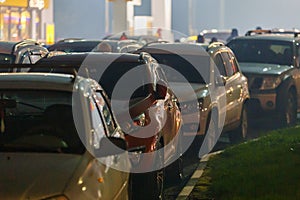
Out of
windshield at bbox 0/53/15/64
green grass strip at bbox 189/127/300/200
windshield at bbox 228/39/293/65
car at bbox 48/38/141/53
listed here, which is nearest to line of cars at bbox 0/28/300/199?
green grass strip at bbox 189/127/300/200

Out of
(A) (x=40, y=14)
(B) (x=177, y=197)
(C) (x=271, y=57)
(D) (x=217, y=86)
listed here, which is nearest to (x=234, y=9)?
(A) (x=40, y=14)

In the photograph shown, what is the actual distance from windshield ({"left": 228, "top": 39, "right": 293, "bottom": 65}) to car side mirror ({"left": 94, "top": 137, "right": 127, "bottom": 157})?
1399 cm

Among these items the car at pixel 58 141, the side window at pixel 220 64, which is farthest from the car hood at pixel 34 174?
the side window at pixel 220 64

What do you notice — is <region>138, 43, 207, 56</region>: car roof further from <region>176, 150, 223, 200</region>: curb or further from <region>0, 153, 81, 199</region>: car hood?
<region>0, 153, 81, 199</region>: car hood

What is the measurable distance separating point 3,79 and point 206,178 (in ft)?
14.9

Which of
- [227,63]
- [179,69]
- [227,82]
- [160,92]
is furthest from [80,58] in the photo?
[227,63]

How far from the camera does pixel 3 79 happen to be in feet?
25.3

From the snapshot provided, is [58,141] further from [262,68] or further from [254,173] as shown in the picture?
[262,68]

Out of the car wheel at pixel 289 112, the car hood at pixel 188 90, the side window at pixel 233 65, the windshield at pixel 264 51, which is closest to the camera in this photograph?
the car hood at pixel 188 90

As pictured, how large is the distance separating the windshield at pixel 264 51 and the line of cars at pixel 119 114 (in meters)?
1.32

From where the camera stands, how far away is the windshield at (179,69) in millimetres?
15023

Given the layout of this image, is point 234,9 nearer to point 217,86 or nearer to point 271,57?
point 271,57

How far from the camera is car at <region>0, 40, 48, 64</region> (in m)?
16.9

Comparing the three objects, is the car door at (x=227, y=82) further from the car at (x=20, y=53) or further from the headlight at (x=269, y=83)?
the car at (x=20, y=53)
